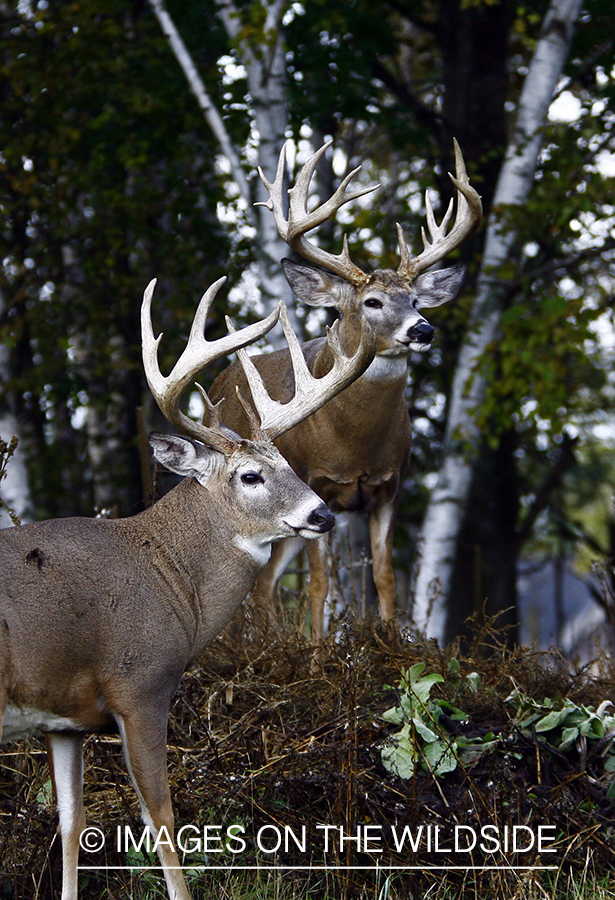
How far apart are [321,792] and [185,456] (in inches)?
60.8

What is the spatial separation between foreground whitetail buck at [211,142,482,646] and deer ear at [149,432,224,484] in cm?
119

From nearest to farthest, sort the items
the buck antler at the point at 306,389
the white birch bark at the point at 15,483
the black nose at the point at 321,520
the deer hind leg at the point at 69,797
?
the deer hind leg at the point at 69,797 < the black nose at the point at 321,520 < the buck antler at the point at 306,389 < the white birch bark at the point at 15,483

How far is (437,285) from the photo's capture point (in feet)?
18.8

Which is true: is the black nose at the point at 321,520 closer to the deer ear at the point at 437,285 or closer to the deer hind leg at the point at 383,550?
the deer hind leg at the point at 383,550

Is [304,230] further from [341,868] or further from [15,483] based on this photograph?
[15,483]

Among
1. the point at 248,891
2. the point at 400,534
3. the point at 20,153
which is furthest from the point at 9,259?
the point at 248,891

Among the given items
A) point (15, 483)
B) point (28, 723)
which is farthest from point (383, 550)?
point (15, 483)

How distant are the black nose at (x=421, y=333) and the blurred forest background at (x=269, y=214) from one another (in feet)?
10.5

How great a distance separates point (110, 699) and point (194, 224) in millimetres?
8389

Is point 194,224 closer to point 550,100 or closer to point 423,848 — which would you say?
point 550,100

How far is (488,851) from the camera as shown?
14.1 feet

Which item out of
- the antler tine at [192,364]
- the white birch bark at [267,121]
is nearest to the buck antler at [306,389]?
the antler tine at [192,364]

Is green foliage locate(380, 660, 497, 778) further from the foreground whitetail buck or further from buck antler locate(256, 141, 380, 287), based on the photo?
buck antler locate(256, 141, 380, 287)

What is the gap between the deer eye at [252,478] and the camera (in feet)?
13.9
